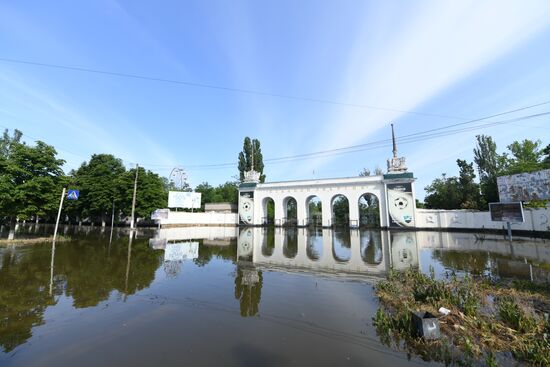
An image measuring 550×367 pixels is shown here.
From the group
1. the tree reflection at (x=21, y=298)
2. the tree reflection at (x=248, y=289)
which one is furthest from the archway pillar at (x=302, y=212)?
the tree reflection at (x=21, y=298)

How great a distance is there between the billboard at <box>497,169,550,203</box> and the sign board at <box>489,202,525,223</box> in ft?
18.3

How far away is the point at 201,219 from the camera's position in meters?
39.6

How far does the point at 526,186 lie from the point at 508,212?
6394mm

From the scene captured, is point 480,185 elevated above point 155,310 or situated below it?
above

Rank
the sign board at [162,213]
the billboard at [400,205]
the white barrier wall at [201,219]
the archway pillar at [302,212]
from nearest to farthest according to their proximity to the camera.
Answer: the billboard at [400,205] → the archway pillar at [302,212] → the sign board at [162,213] → the white barrier wall at [201,219]

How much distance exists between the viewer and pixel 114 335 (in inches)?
154

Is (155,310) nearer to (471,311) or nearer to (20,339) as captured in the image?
(20,339)

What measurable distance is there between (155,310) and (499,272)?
9742 mm

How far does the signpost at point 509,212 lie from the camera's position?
16.3 meters

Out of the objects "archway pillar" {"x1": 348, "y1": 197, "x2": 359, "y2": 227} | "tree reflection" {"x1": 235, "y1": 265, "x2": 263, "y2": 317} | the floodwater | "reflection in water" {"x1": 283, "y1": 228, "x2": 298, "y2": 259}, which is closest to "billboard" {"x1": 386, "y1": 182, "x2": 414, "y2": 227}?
"archway pillar" {"x1": 348, "y1": 197, "x2": 359, "y2": 227}

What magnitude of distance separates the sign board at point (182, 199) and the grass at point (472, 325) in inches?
1376

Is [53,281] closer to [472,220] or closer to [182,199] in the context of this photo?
[182,199]

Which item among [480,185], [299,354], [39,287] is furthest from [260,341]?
[480,185]

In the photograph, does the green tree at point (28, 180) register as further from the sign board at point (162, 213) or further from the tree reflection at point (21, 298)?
the sign board at point (162, 213)
